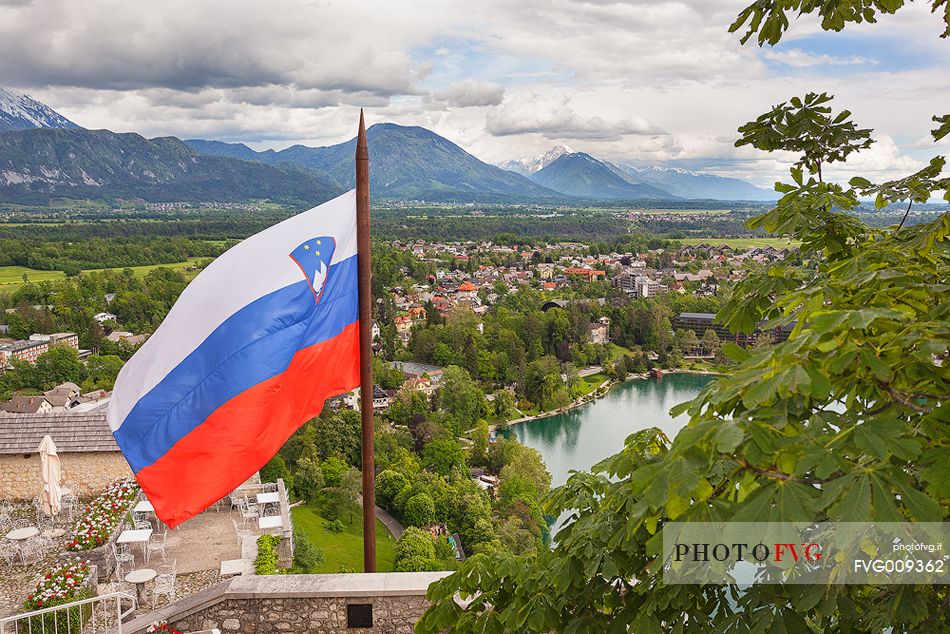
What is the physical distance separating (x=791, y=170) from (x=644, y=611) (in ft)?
4.69

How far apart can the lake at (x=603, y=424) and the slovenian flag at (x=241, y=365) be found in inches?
851

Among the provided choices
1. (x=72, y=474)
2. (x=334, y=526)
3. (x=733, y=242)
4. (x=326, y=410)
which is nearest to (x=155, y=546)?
(x=72, y=474)

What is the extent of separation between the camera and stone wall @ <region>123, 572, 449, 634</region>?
3.79 meters

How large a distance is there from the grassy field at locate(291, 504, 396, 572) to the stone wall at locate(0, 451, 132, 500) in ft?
17.6

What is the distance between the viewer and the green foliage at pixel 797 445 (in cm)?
108

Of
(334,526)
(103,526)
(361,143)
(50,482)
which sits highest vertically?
(361,143)

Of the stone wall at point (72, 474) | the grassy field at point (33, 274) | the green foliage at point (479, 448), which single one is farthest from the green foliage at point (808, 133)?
the grassy field at point (33, 274)

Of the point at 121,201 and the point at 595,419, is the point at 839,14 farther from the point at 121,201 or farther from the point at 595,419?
the point at 121,201

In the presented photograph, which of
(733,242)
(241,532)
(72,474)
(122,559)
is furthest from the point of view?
(733,242)

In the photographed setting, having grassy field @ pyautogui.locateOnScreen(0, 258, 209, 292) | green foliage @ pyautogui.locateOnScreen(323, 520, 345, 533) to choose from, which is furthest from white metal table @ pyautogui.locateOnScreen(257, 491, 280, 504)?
grassy field @ pyautogui.locateOnScreen(0, 258, 209, 292)

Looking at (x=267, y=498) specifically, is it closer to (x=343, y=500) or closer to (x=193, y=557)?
(x=193, y=557)

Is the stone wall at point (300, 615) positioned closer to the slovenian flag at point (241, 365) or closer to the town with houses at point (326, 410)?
the town with houses at point (326, 410)

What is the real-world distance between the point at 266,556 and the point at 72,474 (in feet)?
15.4

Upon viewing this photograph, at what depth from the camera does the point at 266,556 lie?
6.21 meters
